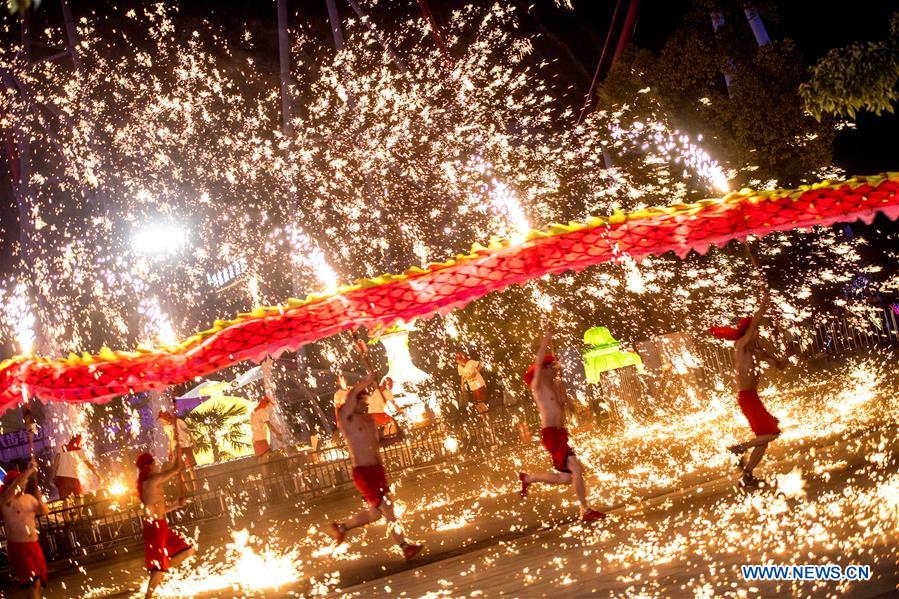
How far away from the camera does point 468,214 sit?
23828 mm

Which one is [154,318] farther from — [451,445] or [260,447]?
[451,445]

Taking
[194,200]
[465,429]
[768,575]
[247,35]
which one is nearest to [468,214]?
[465,429]

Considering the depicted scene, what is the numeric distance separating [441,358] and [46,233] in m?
16.9

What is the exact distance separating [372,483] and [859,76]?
678 centimetres

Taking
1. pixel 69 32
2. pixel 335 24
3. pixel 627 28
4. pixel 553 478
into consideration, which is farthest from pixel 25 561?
pixel 69 32

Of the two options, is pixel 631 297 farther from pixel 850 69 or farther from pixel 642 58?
pixel 850 69

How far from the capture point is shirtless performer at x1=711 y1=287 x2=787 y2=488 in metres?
8.11

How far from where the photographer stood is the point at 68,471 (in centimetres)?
1666

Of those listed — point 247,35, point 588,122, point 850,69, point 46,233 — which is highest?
point 247,35

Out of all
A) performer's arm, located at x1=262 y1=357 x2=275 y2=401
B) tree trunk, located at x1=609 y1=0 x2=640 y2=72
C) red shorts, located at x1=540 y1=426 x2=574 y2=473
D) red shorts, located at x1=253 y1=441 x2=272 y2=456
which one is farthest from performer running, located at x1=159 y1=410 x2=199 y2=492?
tree trunk, located at x1=609 y1=0 x2=640 y2=72

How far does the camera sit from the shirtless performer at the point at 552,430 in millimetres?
8219

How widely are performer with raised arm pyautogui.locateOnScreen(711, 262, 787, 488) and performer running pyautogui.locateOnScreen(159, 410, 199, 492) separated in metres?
5.50

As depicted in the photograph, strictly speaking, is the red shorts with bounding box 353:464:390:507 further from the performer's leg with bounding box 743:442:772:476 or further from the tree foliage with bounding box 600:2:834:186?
the tree foliage with bounding box 600:2:834:186

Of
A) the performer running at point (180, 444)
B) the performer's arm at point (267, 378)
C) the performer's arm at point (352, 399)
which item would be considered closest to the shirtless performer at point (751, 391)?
the performer's arm at point (352, 399)
